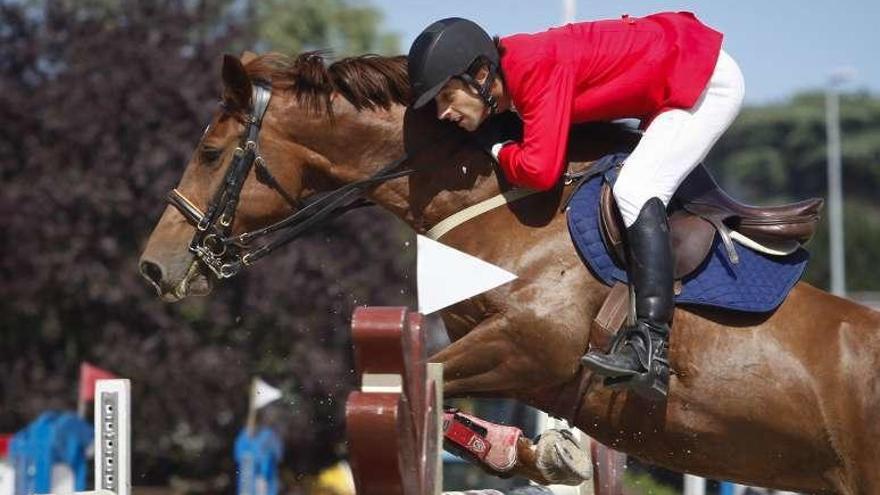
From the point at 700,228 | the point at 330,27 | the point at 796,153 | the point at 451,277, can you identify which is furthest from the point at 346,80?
the point at 796,153

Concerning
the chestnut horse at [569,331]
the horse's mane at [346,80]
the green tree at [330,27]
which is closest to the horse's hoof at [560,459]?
the chestnut horse at [569,331]

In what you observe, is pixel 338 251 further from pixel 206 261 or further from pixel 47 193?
pixel 206 261

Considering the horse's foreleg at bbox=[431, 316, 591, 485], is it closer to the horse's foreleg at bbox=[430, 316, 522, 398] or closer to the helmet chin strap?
the horse's foreleg at bbox=[430, 316, 522, 398]

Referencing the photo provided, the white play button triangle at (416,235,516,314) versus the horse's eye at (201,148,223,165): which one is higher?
the horse's eye at (201,148,223,165)

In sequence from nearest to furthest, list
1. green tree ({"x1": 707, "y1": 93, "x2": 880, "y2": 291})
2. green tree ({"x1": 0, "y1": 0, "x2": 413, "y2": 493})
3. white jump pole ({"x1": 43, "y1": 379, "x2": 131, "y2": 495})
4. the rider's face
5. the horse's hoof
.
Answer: the rider's face
white jump pole ({"x1": 43, "y1": 379, "x2": 131, "y2": 495})
the horse's hoof
green tree ({"x1": 0, "y1": 0, "x2": 413, "y2": 493})
green tree ({"x1": 707, "y1": 93, "x2": 880, "y2": 291})

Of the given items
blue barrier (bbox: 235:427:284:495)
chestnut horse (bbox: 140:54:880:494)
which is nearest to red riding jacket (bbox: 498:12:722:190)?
chestnut horse (bbox: 140:54:880:494)

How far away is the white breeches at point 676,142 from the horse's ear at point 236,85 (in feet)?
4.46

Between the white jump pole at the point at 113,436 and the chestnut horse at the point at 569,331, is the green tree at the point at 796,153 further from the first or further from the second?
the white jump pole at the point at 113,436

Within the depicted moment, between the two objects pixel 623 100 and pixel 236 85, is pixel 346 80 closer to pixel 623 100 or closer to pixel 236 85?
pixel 236 85

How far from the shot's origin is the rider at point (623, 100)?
14.6ft

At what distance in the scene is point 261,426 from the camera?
12055mm

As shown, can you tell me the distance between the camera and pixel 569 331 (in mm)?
4566

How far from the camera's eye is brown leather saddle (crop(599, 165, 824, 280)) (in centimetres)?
459

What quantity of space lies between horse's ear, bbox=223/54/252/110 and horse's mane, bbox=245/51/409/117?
0.10 m
